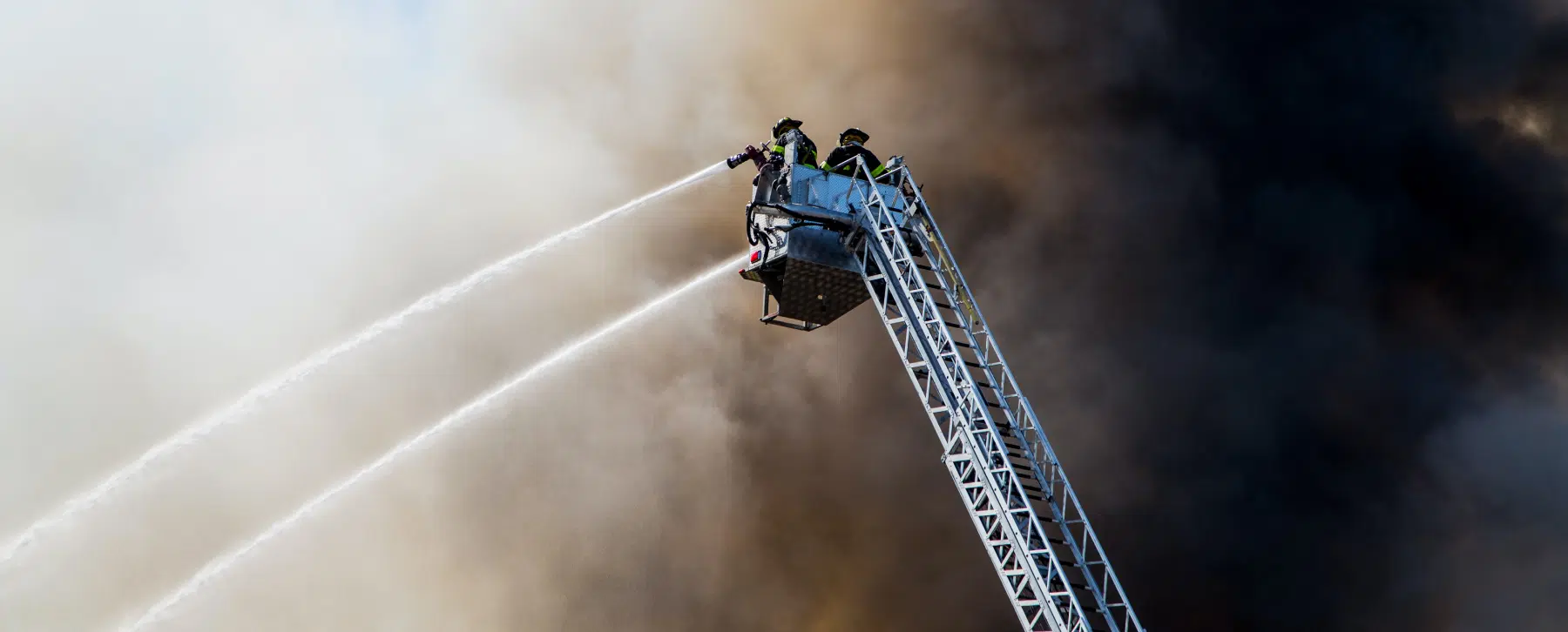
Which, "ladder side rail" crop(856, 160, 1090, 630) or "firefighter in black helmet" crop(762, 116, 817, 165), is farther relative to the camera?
"firefighter in black helmet" crop(762, 116, 817, 165)

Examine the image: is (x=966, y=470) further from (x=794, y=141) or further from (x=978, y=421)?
(x=794, y=141)

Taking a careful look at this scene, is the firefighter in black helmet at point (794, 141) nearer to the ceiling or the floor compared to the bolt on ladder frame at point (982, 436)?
nearer to the ceiling

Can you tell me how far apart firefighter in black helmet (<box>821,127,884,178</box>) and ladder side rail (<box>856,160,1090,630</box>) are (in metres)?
0.35

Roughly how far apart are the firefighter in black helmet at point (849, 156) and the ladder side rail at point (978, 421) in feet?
1.16

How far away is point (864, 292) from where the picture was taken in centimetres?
2550

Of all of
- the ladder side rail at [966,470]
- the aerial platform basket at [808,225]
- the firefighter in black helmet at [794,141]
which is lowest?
the ladder side rail at [966,470]

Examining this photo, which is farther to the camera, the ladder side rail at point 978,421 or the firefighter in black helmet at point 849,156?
the firefighter in black helmet at point 849,156

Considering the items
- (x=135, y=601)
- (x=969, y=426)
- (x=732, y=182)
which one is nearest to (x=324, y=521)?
(x=135, y=601)

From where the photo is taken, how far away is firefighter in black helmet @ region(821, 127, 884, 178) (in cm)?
2495

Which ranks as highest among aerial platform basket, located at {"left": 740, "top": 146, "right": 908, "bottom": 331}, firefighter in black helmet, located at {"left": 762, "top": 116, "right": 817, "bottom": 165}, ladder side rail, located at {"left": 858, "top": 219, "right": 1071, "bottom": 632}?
firefighter in black helmet, located at {"left": 762, "top": 116, "right": 817, "bottom": 165}

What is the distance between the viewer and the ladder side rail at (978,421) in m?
20.5

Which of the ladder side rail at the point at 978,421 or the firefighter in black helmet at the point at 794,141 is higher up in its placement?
the firefighter in black helmet at the point at 794,141

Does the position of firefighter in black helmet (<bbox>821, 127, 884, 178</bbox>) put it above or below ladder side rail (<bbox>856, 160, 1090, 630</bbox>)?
above

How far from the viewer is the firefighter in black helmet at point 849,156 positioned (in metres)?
25.0
